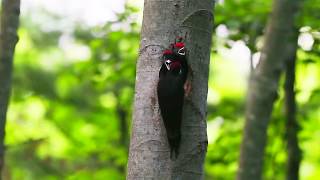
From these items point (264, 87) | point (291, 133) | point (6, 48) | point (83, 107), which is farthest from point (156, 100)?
point (83, 107)

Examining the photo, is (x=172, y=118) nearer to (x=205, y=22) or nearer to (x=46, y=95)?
(x=205, y=22)

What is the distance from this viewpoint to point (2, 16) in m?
3.94

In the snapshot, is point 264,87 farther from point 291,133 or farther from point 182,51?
point 182,51

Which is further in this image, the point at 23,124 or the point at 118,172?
the point at 23,124

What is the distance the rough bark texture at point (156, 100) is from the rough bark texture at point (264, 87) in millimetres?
2219

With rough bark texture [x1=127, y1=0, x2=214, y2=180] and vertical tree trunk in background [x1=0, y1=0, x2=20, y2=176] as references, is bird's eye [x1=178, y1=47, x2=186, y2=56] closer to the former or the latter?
rough bark texture [x1=127, y1=0, x2=214, y2=180]

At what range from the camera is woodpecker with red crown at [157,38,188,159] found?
2191mm

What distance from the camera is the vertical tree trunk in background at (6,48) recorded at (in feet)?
12.4

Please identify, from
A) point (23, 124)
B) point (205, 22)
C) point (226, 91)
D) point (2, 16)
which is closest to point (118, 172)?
point (23, 124)

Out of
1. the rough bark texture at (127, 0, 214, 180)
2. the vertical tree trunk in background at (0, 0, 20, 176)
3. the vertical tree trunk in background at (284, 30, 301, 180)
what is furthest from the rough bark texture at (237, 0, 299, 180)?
the rough bark texture at (127, 0, 214, 180)

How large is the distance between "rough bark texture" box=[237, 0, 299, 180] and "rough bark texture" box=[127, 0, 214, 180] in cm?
222

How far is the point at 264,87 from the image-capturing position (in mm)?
4672

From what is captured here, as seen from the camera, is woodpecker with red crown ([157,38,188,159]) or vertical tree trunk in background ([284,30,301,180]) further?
vertical tree trunk in background ([284,30,301,180])

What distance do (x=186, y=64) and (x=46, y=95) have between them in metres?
11.5
